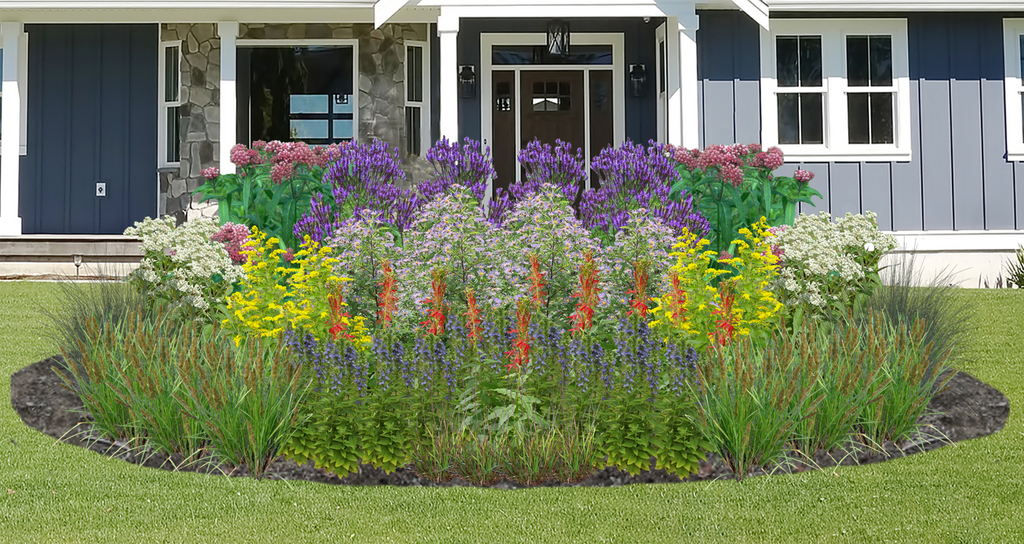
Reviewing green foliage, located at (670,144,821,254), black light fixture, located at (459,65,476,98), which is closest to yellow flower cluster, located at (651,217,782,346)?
green foliage, located at (670,144,821,254)

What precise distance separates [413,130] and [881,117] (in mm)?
5206

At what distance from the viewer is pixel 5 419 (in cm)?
501

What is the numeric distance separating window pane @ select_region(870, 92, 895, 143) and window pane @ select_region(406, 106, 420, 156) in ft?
16.6

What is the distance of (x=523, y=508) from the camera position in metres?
3.79

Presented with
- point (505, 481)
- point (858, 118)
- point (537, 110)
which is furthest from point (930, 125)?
point (505, 481)

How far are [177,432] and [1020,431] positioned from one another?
3.99 m

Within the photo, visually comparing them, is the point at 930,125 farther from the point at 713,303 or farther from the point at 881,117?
the point at 713,303

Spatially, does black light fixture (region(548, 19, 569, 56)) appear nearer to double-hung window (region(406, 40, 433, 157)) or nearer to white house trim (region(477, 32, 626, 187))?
white house trim (region(477, 32, 626, 187))

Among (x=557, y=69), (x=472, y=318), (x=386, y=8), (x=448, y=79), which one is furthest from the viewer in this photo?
(x=557, y=69)

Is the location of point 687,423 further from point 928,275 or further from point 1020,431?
point 928,275

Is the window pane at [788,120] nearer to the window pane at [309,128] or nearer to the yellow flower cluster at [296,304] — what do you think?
the window pane at [309,128]

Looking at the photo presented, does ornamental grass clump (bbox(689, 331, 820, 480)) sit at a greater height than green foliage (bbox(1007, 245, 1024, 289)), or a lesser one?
lesser

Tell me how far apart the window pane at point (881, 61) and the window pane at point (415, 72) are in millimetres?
5017

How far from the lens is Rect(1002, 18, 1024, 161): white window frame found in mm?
10750
